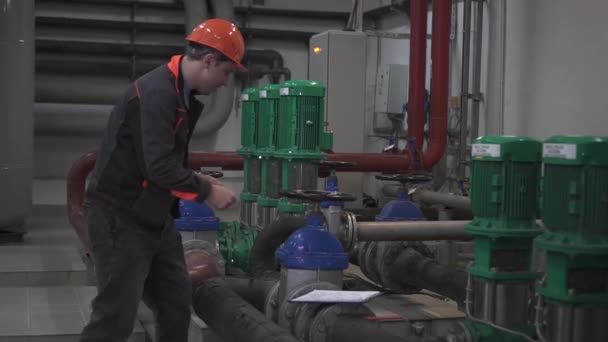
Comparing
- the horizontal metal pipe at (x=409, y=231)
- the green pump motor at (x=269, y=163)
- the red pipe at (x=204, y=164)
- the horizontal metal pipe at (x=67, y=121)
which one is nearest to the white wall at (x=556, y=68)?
the red pipe at (x=204, y=164)

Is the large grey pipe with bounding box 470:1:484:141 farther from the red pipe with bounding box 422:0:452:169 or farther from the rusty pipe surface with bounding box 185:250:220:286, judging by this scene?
the rusty pipe surface with bounding box 185:250:220:286

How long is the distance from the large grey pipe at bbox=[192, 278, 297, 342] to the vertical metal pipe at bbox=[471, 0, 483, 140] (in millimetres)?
4160

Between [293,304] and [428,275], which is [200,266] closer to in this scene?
[293,304]

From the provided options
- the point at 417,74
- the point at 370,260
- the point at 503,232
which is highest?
the point at 417,74

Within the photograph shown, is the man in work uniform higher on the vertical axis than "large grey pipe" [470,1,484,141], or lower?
lower

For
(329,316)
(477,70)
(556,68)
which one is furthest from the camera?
(477,70)

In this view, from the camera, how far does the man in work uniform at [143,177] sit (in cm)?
309

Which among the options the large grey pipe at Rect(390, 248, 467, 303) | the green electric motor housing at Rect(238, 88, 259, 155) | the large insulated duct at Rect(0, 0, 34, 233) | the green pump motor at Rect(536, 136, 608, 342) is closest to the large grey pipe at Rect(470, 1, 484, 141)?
the green electric motor housing at Rect(238, 88, 259, 155)

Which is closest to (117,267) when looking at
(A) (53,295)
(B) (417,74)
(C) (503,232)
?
(C) (503,232)

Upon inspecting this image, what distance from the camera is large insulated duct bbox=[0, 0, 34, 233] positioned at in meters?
7.16

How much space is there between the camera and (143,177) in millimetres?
3229

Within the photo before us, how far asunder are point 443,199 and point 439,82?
189 cm

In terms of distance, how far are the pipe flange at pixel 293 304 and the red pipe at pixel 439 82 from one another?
4.05m

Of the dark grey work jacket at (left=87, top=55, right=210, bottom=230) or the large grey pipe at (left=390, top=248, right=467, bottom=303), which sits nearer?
the dark grey work jacket at (left=87, top=55, right=210, bottom=230)
